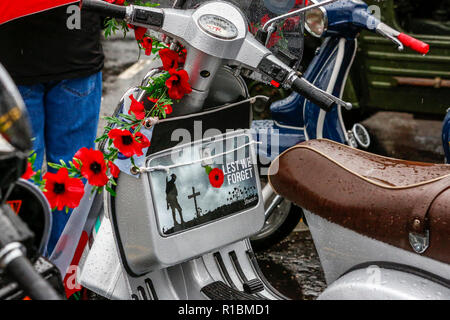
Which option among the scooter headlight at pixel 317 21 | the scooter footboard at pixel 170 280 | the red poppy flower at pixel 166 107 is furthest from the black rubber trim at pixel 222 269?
the scooter headlight at pixel 317 21

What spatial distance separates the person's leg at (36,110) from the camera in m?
2.17

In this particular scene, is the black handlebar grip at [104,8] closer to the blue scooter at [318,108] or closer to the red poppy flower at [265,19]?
the red poppy flower at [265,19]

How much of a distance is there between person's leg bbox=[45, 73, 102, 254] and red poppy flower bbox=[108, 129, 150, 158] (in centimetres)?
59

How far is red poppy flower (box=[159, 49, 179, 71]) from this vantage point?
185 centimetres

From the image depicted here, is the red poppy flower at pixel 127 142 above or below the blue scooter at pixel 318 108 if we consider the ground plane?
above

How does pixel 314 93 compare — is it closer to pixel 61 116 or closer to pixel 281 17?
pixel 281 17

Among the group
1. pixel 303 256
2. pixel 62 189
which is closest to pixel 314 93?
pixel 62 189

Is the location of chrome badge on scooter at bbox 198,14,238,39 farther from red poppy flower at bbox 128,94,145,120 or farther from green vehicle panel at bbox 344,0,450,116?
green vehicle panel at bbox 344,0,450,116

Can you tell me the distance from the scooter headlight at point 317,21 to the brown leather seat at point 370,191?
95 cm

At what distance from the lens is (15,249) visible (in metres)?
Answer: 0.91

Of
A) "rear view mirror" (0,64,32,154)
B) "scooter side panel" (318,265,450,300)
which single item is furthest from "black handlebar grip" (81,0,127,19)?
"scooter side panel" (318,265,450,300)

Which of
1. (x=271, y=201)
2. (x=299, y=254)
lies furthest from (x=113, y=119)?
(x=299, y=254)

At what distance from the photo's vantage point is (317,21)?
2674 mm

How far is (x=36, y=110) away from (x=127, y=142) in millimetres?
625
